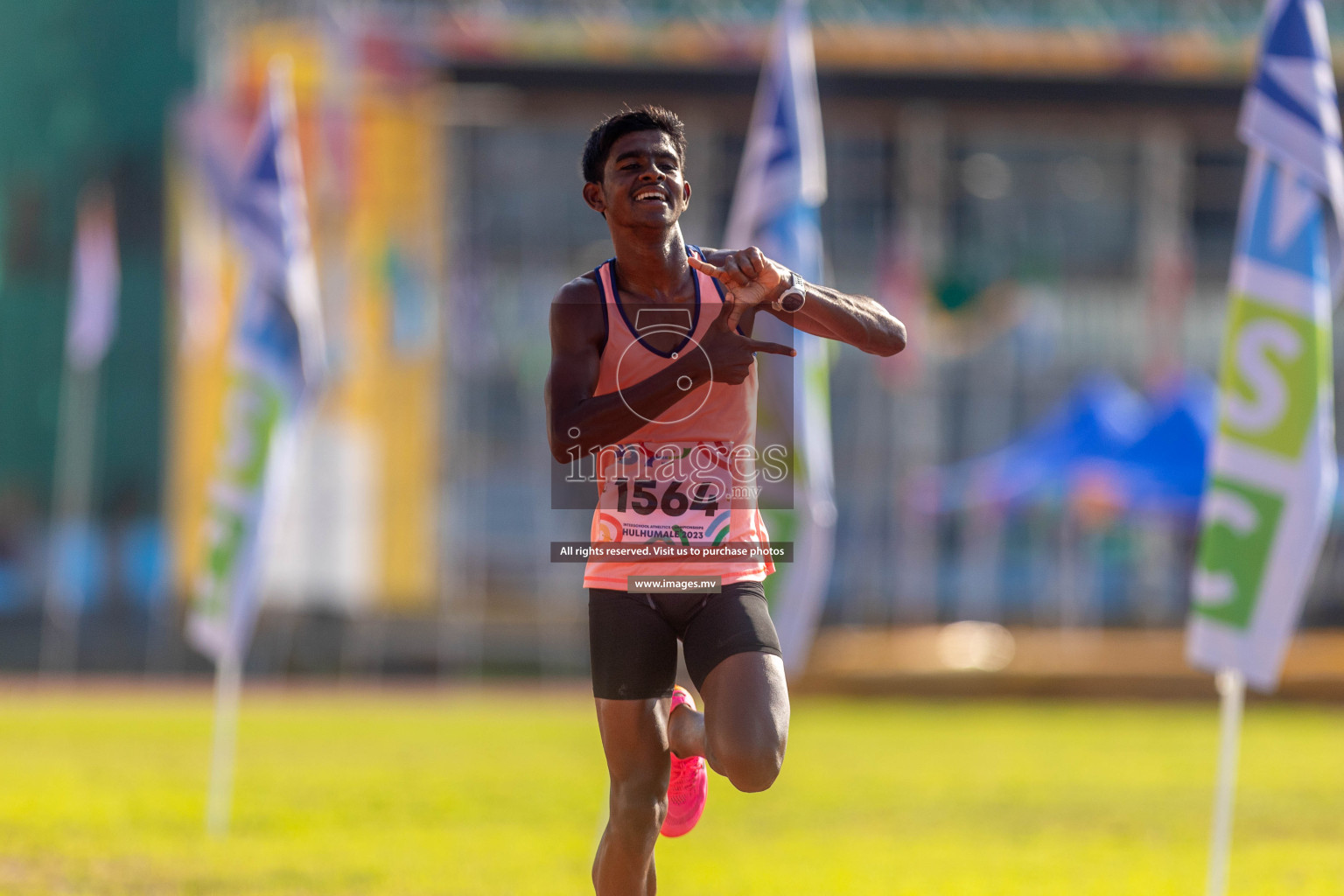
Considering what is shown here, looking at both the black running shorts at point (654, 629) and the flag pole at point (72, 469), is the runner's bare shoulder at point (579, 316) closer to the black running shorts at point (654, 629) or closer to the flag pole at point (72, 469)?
the black running shorts at point (654, 629)

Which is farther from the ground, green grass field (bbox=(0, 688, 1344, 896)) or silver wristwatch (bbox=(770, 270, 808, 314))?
silver wristwatch (bbox=(770, 270, 808, 314))

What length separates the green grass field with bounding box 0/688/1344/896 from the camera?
9.95 metres

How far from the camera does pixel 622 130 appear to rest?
551 centimetres

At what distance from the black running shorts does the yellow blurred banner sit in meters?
27.0

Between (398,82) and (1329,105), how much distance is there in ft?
88.0

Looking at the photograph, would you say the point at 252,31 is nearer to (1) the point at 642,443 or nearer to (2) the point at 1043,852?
(2) the point at 1043,852

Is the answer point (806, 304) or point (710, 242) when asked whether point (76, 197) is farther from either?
point (806, 304)

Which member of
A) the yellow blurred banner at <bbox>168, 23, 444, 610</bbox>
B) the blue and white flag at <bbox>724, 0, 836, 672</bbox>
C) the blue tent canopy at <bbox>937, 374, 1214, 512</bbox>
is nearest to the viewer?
the blue and white flag at <bbox>724, 0, 836, 672</bbox>

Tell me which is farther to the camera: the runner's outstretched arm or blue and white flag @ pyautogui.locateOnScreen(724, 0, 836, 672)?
blue and white flag @ pyautogui.locateOnScreen(724, 0, 836, 672)

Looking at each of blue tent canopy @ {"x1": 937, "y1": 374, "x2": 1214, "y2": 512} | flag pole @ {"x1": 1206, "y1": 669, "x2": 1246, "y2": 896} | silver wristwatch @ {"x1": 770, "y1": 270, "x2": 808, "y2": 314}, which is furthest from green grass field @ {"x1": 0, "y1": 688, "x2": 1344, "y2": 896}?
blue tent canopy @ {"x1": 937, "y1": 374, "x2": 1214, "y2": 512}

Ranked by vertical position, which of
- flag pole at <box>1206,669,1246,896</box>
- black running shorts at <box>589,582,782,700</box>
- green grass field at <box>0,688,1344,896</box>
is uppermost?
black running shorts at <box>589,582,782,700</box>

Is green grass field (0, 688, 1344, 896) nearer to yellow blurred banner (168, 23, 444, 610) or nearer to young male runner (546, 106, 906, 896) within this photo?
young male runner (546, 106, 906, 896)

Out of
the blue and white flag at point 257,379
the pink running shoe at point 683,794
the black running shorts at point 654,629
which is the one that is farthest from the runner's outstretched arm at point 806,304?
the blue and white flag at point 257,379

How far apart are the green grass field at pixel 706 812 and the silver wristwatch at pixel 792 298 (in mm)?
4761
